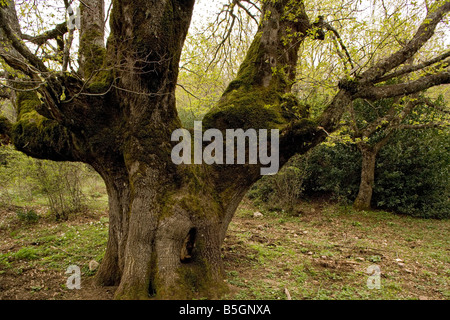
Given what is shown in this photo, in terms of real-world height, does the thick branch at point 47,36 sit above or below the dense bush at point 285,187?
above

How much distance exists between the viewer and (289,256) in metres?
5.25

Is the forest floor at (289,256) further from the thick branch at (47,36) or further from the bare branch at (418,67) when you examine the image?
the thick branch at (47,36)

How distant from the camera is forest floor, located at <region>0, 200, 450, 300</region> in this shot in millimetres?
3736

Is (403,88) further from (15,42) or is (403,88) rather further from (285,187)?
(285,187)

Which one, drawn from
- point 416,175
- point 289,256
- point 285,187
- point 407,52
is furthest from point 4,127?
point 416,175

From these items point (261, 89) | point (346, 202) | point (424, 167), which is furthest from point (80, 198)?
point (424, 167)

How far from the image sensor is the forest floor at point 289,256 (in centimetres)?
374

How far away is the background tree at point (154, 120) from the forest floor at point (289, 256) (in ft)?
2.96

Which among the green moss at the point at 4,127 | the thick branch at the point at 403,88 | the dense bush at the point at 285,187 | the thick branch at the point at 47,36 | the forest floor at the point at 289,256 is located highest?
the thick branch at the point at 47,36

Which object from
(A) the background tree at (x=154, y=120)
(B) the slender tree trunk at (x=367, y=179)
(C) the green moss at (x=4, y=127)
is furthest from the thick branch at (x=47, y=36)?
(B) the slender tree trunk at (x=367, y=179)

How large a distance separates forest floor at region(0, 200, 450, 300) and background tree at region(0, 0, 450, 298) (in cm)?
90

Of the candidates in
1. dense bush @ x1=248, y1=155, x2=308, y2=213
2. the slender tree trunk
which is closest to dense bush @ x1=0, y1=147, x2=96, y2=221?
dense bush @ x1=248, y1=155, x2=308, y2=213

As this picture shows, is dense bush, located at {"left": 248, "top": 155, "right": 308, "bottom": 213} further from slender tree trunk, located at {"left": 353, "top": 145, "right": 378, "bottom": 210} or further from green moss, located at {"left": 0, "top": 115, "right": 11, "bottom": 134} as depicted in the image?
green moss, located at {"left": 0, "top": 115, "right": 11, "bottom": 134}

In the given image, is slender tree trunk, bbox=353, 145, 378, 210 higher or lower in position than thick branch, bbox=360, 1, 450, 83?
lower
